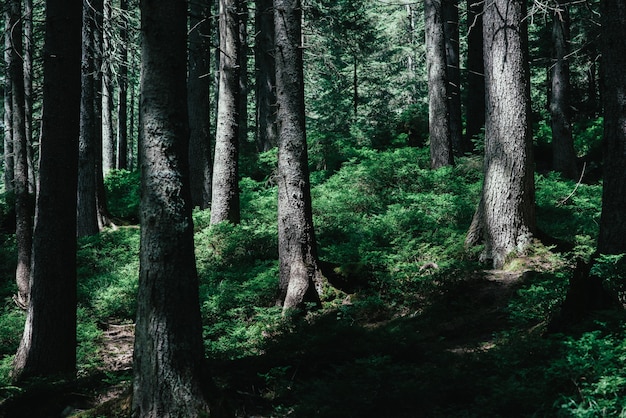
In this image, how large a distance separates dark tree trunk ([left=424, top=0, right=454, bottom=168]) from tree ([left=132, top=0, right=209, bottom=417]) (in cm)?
1135

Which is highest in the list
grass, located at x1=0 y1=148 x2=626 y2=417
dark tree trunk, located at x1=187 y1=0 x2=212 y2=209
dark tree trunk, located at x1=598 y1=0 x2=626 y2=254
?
dark tree trunk, located at x1=187 y1=0 x2=212 y2=209

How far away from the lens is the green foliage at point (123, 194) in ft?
57.6

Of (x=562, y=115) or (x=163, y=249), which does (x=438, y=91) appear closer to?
(x=562, y=115)

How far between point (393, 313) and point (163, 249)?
4420 mm

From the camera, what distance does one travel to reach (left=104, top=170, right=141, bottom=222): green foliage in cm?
1756

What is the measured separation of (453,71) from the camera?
2016 cm

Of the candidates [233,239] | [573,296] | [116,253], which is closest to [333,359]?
[573,296]

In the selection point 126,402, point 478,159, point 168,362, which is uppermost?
point 478,159

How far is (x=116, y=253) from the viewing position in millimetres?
12664

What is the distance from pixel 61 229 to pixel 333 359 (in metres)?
3.76

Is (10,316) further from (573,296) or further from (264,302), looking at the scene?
(573,296)

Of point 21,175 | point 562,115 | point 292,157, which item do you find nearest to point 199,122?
point 21,175

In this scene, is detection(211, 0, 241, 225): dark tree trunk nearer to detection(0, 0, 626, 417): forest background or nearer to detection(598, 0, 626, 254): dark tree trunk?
detection(0, 0, 626, 417): forest background

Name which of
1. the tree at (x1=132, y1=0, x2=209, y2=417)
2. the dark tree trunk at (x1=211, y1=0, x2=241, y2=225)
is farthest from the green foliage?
the tree at (x1=132, y1=0, x2=209, y2=417)
